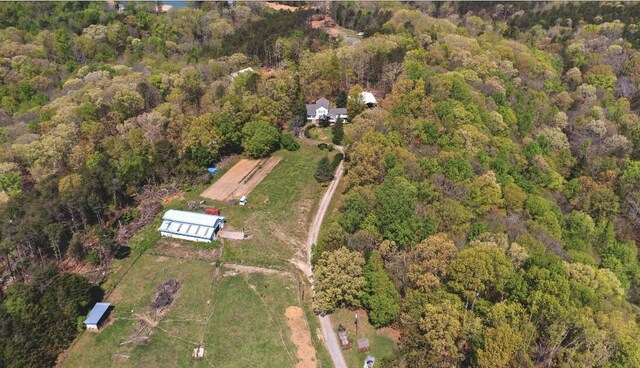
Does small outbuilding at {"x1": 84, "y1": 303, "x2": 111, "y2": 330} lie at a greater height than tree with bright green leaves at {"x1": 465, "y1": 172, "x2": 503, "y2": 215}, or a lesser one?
lesser

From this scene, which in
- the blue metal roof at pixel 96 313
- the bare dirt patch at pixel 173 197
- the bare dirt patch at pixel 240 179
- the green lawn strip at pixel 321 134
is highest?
the green lawn strip at pixel 321 134

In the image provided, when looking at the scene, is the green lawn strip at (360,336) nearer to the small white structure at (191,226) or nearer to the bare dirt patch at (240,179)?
the small white structure at (191,226)

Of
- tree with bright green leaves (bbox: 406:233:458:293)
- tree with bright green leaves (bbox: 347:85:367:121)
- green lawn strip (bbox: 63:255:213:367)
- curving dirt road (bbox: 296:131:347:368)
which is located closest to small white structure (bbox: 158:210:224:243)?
green lawn strip (bbox: 63:255:213:367)

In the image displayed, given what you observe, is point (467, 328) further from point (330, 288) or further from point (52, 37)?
point (52, 37)

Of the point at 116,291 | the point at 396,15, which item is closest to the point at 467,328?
the point at 116,291

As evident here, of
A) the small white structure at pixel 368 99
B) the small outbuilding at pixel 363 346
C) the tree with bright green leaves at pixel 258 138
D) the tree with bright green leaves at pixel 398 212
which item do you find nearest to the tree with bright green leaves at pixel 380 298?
the small outbuilding at pixel 363 346

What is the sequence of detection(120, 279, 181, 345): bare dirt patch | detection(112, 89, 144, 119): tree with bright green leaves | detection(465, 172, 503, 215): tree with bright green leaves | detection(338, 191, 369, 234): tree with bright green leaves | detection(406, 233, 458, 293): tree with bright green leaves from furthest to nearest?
1. detection(112, 89, 144, 119): tree with bright green leaves
2. detection(465, 172, 503, 215): tree with bright green leaves
3. detection(338, 191, 369, 234): tree with bright green leaves
4. detection(120, 279, 181, 345): bare dirt patch
5. detection(406, 233, 458, 293): tree with bright green leaves

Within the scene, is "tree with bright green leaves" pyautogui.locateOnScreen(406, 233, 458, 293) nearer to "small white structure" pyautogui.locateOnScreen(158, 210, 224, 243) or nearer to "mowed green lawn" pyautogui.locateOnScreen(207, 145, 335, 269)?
"mowed green lawn" pyautogui.locateOnScreen(207, 145, 335, 269)

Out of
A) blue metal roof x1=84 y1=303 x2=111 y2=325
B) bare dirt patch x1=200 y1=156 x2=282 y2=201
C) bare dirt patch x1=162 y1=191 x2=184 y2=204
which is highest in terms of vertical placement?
bare dirt patch x1=200 y1=156 x2=282 y2=201
